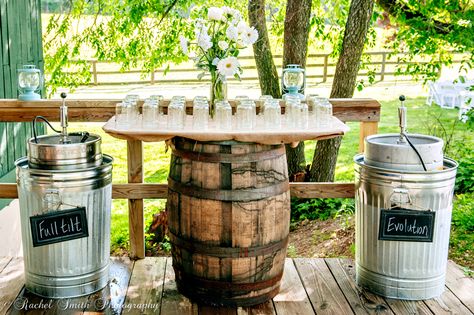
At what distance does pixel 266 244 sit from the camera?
2.88 metres

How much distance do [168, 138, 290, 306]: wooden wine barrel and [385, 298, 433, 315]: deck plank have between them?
0.61 meters

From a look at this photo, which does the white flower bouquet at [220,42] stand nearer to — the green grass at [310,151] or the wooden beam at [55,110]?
the wooden beam at [55,110]

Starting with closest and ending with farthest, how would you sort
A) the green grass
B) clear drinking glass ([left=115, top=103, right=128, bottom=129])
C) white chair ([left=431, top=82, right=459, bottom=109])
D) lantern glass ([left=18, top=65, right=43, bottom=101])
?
clear drinking glass ([left=115, top=103, right=128, bottom=129])
lantern glass ([left=18, top=65, right=43, bottom=101])
the green grass
white chair ([left=431, top=82, right=459, bottom=109])

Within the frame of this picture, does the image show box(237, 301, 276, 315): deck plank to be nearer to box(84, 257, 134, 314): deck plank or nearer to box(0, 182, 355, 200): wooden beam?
box(84, 257, 134, 314): deck plank

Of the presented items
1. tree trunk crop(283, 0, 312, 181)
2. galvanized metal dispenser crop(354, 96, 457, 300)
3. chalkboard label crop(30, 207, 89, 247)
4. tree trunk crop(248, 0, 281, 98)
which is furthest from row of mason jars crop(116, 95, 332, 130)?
tree trunk crop(248, 0, 281, 98)

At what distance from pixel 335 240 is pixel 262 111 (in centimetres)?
281

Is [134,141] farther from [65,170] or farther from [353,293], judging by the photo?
[353,293]

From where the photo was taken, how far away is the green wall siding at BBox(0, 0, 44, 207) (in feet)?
18.4

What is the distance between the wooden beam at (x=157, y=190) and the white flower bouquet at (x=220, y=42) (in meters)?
0.63

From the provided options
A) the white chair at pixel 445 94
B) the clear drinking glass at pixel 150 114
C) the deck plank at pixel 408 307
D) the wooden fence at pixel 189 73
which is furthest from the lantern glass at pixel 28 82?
the wooden fence at pixel 189 73

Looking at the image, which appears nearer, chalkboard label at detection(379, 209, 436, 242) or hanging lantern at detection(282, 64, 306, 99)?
chalkboard label at detection(379, 209, 436, 242)

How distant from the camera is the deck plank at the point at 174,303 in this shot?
9.50 ft

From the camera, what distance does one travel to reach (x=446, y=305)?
300cm

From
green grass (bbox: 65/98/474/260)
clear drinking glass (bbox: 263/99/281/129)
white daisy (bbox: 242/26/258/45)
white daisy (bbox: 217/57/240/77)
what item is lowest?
green grass (bbox: 65/98/474/260)
